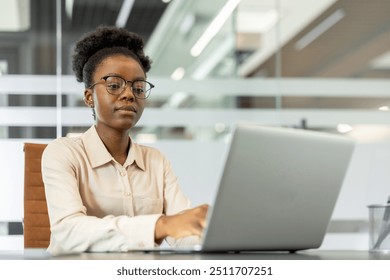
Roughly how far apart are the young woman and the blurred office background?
1.80m

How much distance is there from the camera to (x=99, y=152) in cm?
212

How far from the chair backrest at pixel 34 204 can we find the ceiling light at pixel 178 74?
6.30ft

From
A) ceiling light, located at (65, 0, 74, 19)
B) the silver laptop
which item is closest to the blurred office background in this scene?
ceiling light, located at (65, 0, 74, 19)

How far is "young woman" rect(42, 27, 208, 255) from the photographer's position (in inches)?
76.0

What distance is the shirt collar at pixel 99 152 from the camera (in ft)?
6.89

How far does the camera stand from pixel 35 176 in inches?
96.7

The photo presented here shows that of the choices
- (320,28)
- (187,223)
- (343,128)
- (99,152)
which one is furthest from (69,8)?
(187,223)

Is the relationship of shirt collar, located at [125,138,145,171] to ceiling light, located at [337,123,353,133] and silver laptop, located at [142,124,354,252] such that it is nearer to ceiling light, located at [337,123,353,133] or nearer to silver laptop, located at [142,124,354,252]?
silver laptop, located at [142,124,354,252]

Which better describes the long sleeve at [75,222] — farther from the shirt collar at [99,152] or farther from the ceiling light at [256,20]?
the ceiling light at [256,20]

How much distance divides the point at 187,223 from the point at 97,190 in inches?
27.1

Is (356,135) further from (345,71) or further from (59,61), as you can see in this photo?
(59,61)

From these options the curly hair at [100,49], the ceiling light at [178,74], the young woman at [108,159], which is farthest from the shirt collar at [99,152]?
the ceiling light at [178,74]
